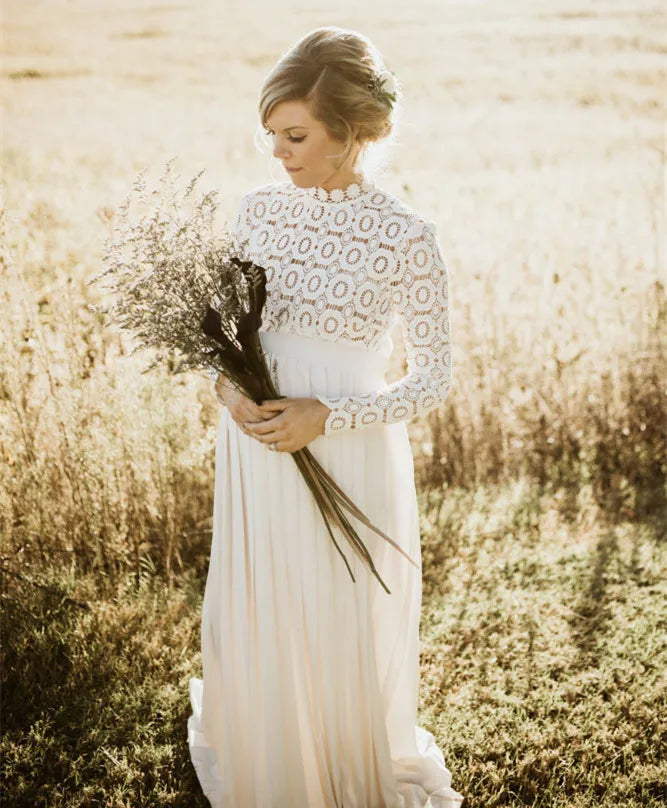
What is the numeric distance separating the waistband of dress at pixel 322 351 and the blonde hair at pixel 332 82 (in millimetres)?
476

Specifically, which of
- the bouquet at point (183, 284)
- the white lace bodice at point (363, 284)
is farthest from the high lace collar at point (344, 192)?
the bouquet at point (183, 284)

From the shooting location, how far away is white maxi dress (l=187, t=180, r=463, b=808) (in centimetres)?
207

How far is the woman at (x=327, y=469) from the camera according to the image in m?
2.02

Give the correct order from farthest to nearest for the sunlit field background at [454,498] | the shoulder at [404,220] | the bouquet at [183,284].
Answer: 1. the sunlit field background at [454,498]
2. the shoulder at [404,220]
3. the bouquet at [183,284]

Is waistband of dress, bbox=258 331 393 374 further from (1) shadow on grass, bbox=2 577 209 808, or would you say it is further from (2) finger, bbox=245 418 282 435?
(1) shadow on grass, bbox=2 577 209 808

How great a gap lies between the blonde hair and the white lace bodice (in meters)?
0.18

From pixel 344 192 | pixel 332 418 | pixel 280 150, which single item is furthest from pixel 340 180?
pixel 332 418

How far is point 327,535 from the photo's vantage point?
2.27m

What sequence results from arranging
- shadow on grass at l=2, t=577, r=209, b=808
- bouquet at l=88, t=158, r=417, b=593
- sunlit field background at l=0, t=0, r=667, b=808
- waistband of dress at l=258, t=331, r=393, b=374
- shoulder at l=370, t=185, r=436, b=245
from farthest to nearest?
sunlit field background at l=0, t=0, r=667, b=808 < shadow on grass at l=2, t=577, r=209, b=808 < waistband of dress at l=258, t=331, r=393, b=374 < shoulder at l=370, t=185, r=436, b=245 < bouquet at l=88, t=158, r=417, b=593

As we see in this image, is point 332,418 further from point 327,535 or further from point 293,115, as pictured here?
point 293,115

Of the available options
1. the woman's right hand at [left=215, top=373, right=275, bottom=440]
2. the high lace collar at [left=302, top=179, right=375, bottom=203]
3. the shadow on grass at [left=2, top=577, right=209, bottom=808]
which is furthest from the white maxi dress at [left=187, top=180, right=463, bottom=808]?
the shadow on grass at [left=2, top=577, right=209, bottom=808]

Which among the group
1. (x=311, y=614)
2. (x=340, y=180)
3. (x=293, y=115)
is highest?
(x=293, y=115)

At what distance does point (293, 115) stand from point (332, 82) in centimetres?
12

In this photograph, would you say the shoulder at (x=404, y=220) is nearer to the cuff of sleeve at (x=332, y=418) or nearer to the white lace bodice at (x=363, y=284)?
the white lace bodice at (x=363, y=284)
